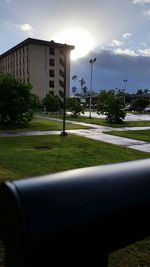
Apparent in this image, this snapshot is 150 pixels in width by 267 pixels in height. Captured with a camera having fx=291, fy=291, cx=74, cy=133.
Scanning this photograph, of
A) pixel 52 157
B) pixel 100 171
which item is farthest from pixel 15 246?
pixel 52 157

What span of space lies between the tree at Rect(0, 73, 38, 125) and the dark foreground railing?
17886 millimetres

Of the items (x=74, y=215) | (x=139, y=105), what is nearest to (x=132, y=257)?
(x=74, y=215)

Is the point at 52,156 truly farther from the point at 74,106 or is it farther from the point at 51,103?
the point at 51,103

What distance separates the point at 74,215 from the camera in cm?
141

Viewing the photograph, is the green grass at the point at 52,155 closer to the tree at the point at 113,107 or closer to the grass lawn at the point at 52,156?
the grass lawn at the point at 52,156

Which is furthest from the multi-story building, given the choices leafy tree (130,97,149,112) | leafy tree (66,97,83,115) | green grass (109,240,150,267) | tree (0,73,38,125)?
green grass (109,240,150,267)

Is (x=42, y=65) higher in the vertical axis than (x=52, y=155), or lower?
higher

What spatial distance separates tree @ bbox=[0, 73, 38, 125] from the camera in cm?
1898

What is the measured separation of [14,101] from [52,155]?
10.6 m

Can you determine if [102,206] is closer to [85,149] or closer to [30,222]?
[30,222]

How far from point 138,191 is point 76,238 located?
452 mm

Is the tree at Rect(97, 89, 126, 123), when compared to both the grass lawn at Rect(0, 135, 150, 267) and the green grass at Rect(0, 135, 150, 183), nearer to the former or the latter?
the grass lawn at Rect(0, 135, 150, 267)

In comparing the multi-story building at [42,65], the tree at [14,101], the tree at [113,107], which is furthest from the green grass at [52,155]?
the multi-story building at [42,65]

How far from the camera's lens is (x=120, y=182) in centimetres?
161
